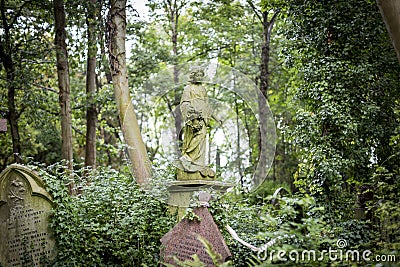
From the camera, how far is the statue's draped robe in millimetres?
9422

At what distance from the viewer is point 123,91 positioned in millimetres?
11547

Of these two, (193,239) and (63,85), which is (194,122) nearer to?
(193,239)

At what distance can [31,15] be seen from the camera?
13961 millimetres

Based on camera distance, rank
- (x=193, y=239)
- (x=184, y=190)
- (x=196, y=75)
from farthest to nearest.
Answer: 1. (x=196, y=75)
2. (x=184, y=190)
3. (x=193, y=239)

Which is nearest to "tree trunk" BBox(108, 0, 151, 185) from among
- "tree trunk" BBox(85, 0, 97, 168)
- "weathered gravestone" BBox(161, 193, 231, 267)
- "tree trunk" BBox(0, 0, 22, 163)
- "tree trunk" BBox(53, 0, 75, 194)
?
"tree trunk" BBox(85, 0, 97, 168)

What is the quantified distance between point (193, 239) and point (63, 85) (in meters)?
6.21

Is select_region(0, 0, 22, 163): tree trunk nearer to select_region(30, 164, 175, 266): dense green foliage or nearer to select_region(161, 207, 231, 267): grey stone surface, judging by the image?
select_region(30, 164, 175, 266): dense green foliage

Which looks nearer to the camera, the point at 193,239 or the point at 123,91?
the point at 193,239

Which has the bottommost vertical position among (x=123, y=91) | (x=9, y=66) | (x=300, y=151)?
(x=300, y=151)

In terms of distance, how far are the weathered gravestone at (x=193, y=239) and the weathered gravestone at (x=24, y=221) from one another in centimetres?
191

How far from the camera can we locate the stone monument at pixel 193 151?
9.05 metres

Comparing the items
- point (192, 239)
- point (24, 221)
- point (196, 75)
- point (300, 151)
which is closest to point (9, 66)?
point (196, 75)

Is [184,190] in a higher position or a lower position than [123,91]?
lower

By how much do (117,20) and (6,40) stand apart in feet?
11.2
